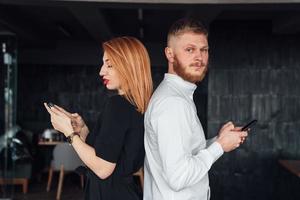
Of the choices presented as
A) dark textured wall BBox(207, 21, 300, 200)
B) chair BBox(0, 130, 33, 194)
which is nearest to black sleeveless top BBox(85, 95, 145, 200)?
dark textured wall BBox(207, 21, 300, 200)

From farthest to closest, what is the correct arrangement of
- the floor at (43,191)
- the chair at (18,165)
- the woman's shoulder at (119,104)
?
1. the floor at (43,191)
2. the chair at (18,165)
3. the woman's shoulder at (119,104)

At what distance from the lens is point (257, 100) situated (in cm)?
520

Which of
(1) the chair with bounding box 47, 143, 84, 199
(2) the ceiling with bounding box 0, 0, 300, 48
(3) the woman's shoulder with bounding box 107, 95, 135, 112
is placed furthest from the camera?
(1) the chair with bounding box 47, 143, 84, 199

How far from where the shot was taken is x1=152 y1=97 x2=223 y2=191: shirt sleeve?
3.91 ft

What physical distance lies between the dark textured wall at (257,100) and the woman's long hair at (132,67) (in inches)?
151

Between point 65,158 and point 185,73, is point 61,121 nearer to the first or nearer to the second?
point 185,73

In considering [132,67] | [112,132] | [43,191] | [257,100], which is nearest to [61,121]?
[112,132]

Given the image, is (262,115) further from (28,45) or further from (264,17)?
(28,45)

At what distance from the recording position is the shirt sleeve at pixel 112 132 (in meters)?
1.36

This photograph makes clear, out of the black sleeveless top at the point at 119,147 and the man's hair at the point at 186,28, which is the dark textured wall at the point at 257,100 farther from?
the man's hair at the point at 186,28

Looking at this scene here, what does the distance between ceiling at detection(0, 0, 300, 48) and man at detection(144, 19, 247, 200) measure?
Result: 89.1 inches

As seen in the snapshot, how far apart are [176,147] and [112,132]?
0.86ft

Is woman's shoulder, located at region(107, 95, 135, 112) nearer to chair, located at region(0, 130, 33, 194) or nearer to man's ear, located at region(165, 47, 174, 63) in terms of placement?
man's ear, located at region(165, 47, 174, 63)

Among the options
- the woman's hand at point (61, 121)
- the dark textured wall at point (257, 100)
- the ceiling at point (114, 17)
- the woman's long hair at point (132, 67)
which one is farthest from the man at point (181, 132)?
the dark textured wall at point (257, 100)
